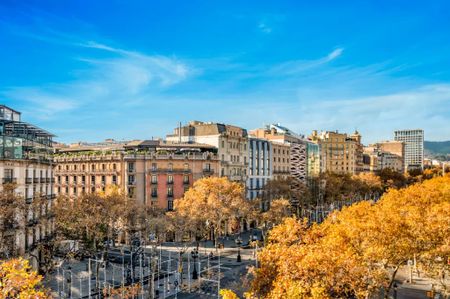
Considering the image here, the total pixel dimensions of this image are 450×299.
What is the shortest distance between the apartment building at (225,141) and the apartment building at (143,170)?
4.36 meters

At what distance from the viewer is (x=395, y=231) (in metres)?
34.4

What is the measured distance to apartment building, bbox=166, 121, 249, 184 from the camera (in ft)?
316

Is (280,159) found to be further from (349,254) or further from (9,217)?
(349,254)

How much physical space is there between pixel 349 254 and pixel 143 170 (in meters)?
58.8

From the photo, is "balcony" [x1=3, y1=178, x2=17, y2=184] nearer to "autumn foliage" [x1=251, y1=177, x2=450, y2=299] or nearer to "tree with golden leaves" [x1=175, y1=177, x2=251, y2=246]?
"tree with golden leaves" [x1=175, y1=177, x2=251, y2=246]

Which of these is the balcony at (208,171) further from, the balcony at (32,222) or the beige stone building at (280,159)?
the balcony at (32,222)

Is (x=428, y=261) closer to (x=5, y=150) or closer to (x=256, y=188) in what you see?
(x=5, y=150)

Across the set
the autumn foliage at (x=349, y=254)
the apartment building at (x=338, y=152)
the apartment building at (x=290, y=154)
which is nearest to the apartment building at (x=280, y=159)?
the apartment building at (x=290, y=154)

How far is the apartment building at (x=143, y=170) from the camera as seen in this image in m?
82.6

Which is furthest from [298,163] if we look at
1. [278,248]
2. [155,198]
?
[278,248]

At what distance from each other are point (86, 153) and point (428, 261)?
72490mm

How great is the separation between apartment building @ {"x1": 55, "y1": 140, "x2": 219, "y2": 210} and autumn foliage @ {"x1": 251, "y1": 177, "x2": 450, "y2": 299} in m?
45.2

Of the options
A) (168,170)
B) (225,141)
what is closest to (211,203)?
(168,170)

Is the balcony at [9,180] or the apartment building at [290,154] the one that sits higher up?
the apartment building at [290,154]
